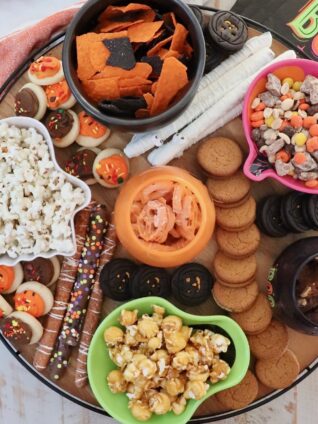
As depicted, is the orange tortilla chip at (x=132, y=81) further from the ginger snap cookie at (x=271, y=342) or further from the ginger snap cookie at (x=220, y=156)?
the ginger snap cookie at (x=271, y=342)

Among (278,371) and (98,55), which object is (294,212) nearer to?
(278,371)

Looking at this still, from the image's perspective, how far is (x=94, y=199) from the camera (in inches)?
42.4

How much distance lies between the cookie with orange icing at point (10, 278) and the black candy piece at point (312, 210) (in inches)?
21.7

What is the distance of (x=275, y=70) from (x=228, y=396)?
614mm

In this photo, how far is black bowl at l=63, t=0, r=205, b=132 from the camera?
2.87 feet

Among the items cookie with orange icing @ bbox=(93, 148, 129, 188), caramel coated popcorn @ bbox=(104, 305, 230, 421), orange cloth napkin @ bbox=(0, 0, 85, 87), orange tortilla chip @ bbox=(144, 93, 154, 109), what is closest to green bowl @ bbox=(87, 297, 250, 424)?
caramel coated popcorn @ bbox=(104, 305, 230, 421)

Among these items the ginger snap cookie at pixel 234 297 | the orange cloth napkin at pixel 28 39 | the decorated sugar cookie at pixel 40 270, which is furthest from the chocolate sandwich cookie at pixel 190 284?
the orange cloth napkin at pixel 28 39

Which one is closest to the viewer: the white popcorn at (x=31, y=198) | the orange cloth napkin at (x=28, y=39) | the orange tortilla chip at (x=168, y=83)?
the orange tortilla chip at (x=168, y=83)

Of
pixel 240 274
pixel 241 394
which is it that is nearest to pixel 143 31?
pixel 240 274

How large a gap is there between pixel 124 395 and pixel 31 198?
0.39 metres

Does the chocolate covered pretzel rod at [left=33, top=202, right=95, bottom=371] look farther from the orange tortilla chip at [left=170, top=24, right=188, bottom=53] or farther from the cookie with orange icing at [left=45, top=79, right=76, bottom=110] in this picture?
the orange tortilla chip at [left=170, top=24, right=188, bottom=53]

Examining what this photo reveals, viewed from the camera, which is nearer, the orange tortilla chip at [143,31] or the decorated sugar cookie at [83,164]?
the orange tortilla chip at [143,31]

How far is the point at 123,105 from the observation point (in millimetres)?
888

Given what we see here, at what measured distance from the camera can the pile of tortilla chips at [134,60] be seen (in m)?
0.88
